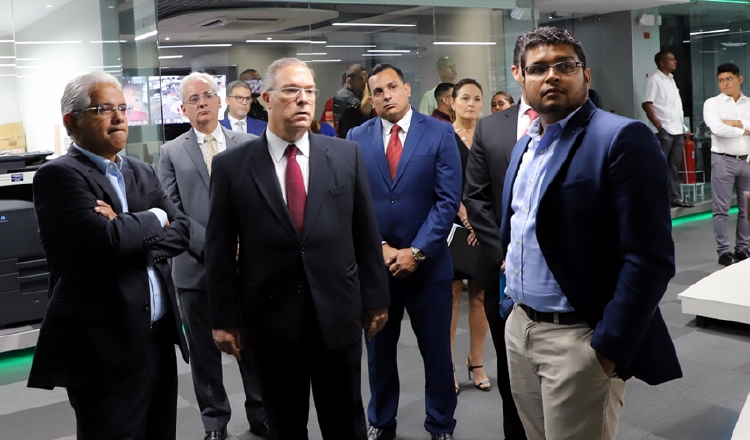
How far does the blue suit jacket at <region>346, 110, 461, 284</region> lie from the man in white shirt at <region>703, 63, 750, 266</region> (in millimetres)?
4902

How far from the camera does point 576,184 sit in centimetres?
195

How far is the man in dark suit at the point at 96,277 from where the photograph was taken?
2266 millimetres

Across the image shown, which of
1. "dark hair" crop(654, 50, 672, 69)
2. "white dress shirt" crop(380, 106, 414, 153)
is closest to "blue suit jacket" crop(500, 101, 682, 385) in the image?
"white dress shirt" crop(380, 106, 414, 153)

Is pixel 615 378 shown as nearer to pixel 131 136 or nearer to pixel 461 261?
pixel 461 261

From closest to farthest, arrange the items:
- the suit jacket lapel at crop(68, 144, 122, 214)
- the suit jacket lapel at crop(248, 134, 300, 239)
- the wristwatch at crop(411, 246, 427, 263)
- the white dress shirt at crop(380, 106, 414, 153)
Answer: the suit jacket lapel at crop(68, 144, 122, 214) < the suit jacket lapel at crop(248, 134, 300, 239) < the wristwatch at crop(411, 246, 427, 263) < the white dress shirt at crop(380, 106, 414, 153)

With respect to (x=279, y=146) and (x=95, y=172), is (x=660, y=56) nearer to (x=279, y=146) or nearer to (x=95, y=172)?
(x=279, y=146)

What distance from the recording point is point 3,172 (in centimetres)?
513

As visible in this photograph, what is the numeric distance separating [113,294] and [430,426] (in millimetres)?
1703

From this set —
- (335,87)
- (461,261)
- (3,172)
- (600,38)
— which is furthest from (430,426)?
(600,38)

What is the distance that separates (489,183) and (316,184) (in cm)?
98

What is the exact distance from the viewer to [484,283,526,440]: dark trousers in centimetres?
314

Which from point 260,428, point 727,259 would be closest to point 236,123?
point 260,428

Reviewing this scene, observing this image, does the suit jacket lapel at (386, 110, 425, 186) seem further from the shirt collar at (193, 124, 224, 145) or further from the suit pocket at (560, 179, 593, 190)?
the suit pocket at (560, 179, 593, 190)

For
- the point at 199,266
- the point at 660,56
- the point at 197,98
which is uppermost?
the point at 660,56
